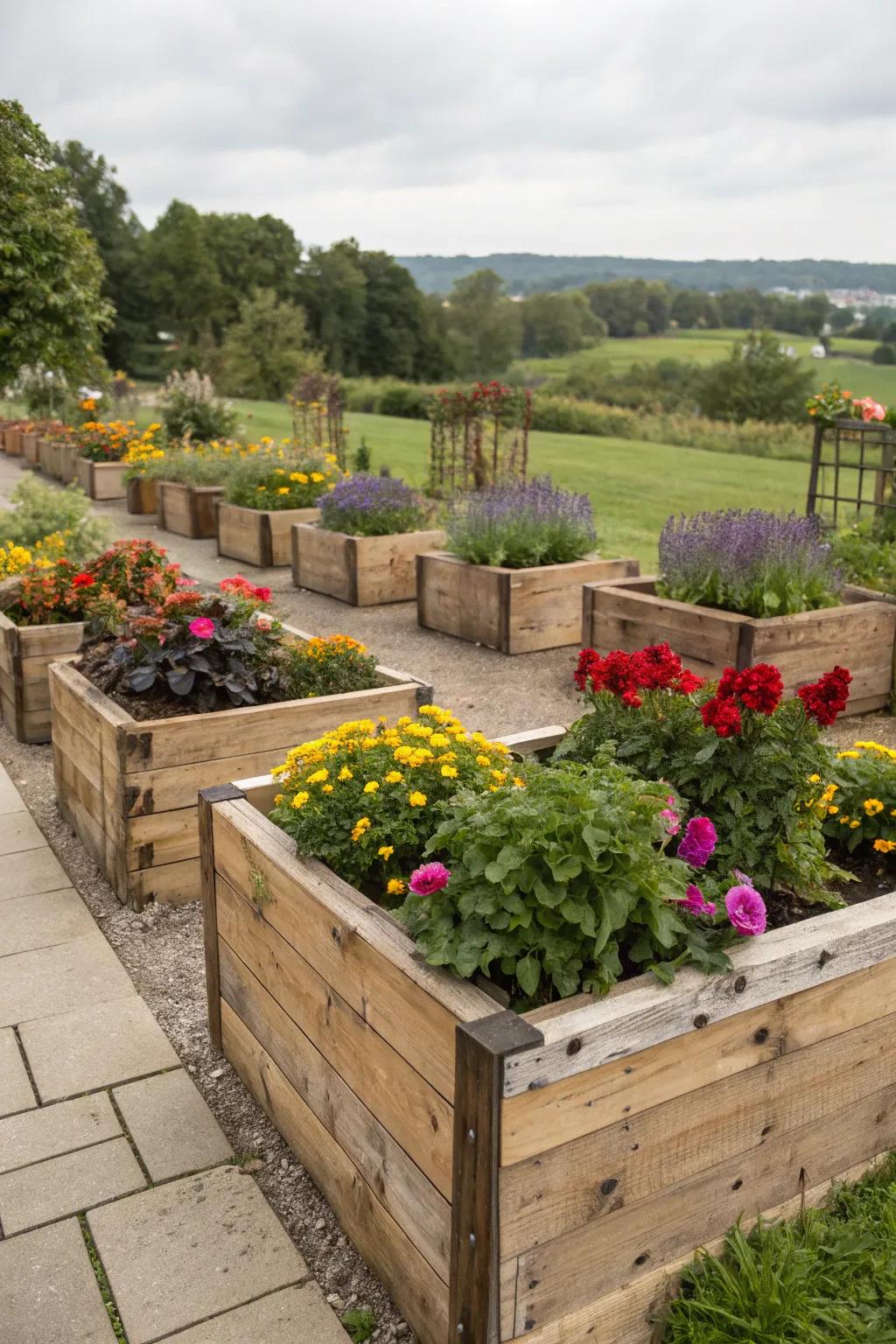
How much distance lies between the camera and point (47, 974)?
132 inches

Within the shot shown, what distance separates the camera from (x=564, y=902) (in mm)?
1958

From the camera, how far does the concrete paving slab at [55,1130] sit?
8.44ft

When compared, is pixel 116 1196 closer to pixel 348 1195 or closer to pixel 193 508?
pixel 348 1195

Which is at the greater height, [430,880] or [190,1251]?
[430,880]

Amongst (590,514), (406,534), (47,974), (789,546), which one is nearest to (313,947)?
(47,974)

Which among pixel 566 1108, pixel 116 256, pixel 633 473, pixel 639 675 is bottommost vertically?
pixel 633 473

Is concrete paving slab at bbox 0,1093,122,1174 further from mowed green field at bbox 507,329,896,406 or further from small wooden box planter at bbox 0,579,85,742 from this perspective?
mowed green field at bbox 507,329,896,406

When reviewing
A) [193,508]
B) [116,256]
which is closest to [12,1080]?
[193,508]

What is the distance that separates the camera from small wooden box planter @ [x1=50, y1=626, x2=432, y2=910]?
3.59 m

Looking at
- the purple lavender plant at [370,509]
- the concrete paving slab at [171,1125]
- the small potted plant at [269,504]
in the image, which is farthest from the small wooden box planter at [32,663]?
the small potted plant at [269,504]

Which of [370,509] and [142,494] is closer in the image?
[370,509]

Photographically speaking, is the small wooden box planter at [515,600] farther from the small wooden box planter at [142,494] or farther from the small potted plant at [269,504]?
the small wooden box planter at [142,494]

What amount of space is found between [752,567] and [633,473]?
1396 centimetres

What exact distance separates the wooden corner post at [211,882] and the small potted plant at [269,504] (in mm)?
6890
